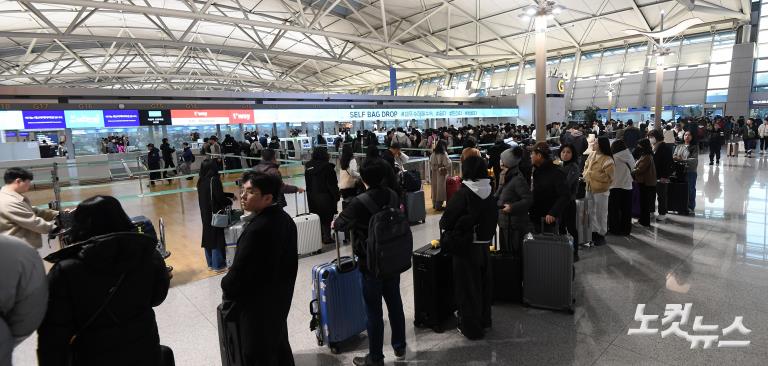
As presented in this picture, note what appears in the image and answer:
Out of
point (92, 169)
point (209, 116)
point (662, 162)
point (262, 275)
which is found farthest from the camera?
point (92, 169)

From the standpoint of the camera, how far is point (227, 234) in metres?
4.98

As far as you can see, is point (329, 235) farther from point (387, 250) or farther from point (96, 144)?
Result: point (96, 144)

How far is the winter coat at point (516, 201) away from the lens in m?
3.68

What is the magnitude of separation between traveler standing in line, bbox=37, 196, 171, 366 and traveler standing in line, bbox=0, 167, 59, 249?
2522 millimetres

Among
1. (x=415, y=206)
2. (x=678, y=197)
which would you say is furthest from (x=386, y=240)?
(x=678, y=197)

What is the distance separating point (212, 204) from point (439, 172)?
4242 millimetres

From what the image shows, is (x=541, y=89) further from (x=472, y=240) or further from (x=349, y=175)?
(x=472, y=240)

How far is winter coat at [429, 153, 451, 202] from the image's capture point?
7.75 metres

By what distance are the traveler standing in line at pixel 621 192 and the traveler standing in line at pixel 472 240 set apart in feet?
11.1

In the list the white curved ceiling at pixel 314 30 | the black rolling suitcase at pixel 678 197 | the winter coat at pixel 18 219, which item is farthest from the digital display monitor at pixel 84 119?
the black rolling suitcase at pixel 678 197

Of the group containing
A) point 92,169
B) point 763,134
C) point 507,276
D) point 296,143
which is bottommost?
point 507,276

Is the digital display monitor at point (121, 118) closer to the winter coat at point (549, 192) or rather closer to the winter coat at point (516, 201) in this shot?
the winter coat at point (516, 201)

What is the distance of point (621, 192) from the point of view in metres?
5.79

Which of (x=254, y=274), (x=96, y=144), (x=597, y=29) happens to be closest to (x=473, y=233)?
(x=254, y=274)
